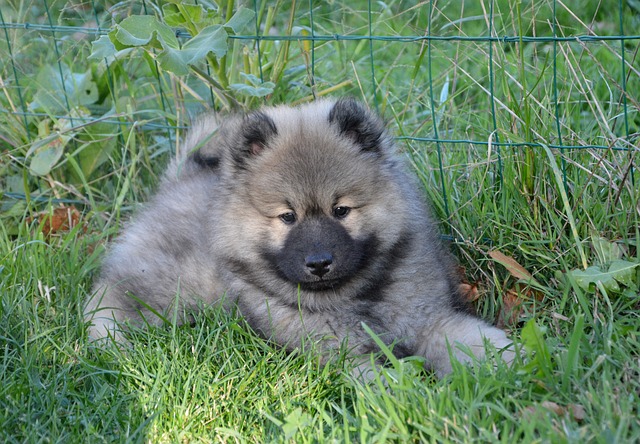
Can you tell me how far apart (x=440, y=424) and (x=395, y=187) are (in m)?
0.95

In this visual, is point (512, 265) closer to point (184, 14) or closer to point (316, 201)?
point (316, 201)

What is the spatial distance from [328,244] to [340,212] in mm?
142

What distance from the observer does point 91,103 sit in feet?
12.7

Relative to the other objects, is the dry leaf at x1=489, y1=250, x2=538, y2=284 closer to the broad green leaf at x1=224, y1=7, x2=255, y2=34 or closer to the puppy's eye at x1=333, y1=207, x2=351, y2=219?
the puppy's eye at x1=333, y1=207, x2=351, y2=219

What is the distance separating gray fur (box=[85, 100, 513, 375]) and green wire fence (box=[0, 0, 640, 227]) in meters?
0.39

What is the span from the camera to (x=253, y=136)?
8.59 ft

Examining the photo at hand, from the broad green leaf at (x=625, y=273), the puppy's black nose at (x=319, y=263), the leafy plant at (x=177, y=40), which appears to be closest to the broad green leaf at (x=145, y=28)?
the leafy plant at (x=177, y=40)

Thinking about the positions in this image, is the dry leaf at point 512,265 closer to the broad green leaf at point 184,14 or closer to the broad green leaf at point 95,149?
the broad green leaf at point 184,14

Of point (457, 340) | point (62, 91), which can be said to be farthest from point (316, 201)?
point (62, 91)

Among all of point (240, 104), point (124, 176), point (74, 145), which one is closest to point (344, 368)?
point (240, 104)

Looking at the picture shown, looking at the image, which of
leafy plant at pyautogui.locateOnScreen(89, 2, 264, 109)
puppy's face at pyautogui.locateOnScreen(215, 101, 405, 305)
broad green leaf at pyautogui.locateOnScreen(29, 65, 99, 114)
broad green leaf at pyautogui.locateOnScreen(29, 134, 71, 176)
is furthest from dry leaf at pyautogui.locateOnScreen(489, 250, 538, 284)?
broad green leaf at pyautogui.locateOnScreen(29, 65, 99, 114)

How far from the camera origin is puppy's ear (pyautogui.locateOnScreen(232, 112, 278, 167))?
261 cm

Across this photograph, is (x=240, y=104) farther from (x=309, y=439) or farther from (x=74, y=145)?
(x=309, y=439)

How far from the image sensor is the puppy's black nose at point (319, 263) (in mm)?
2391
